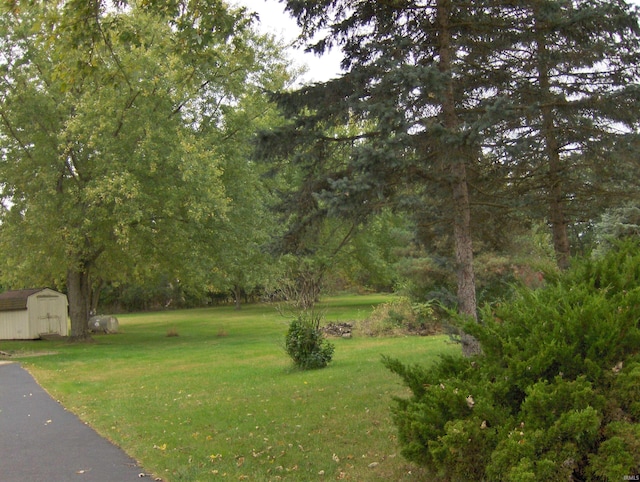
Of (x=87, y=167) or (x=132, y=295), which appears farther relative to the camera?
(x=132, y=295)

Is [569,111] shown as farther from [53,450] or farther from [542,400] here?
[53,450]

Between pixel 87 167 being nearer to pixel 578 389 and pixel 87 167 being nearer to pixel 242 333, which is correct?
pixel 242 333

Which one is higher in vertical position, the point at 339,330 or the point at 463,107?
the point at 463,107

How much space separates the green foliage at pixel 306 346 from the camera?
42.8 feet

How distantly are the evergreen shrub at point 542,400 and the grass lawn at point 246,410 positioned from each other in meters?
0.85

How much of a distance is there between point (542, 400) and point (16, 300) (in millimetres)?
29944

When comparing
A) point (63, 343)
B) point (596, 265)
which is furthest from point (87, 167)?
point (596, 265)

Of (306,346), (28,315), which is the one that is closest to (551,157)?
(306,346)

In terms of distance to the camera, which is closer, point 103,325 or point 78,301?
point 78,301

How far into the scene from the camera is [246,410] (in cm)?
884

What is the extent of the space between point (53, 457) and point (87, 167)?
56.4 feet

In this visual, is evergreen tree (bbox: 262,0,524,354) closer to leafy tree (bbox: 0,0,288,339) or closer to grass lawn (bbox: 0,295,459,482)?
grass lawn (bbox: 0,295,459,482)

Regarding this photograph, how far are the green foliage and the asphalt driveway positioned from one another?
→ 16.1ft

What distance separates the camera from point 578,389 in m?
3.96
